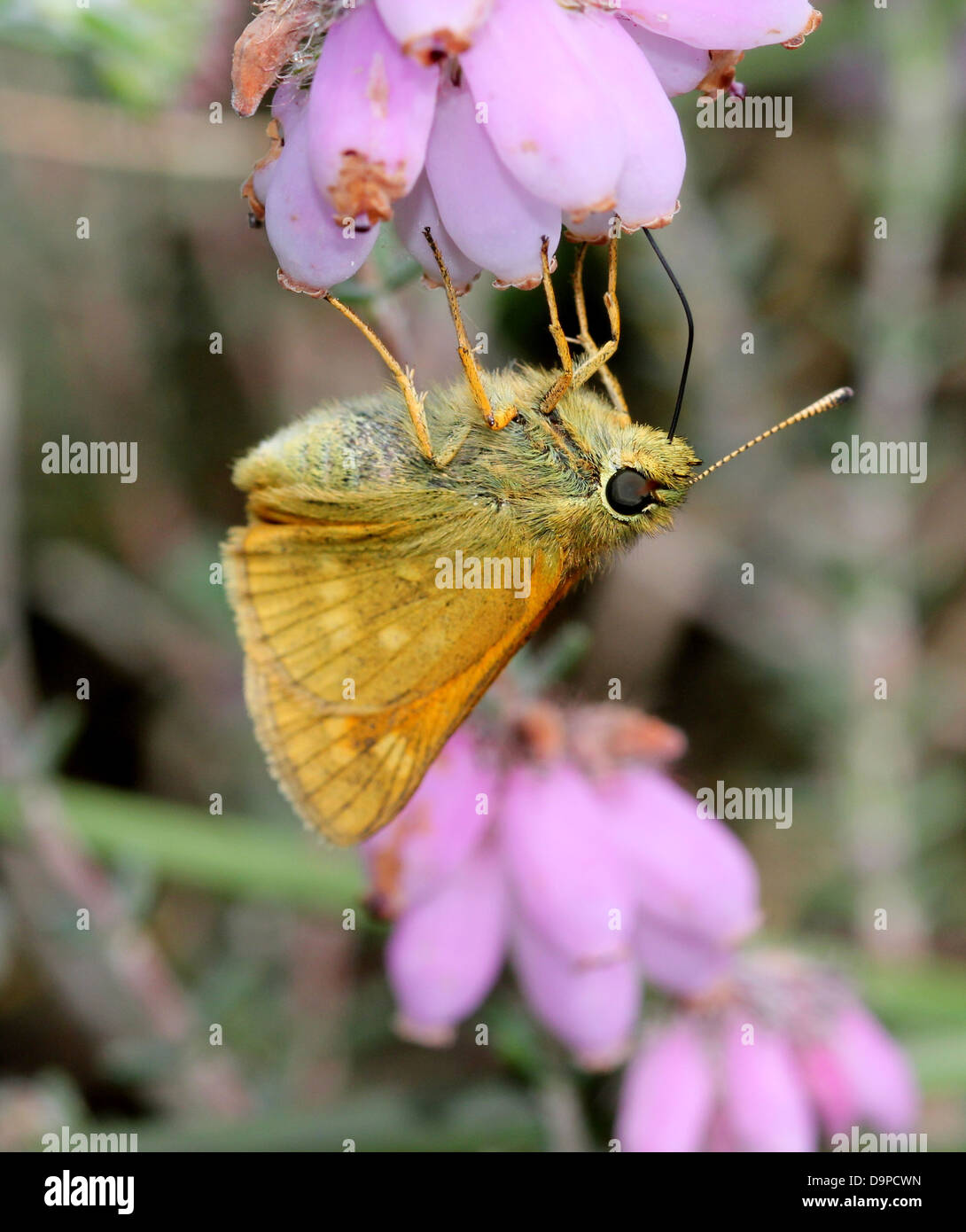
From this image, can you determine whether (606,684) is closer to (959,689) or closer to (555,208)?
(959,689)

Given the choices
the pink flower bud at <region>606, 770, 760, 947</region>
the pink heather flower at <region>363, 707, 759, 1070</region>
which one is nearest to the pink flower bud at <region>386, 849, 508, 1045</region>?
the pink heather flower at <region>363, 707, 759, 1070</region>

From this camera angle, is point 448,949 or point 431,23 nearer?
point 431,23

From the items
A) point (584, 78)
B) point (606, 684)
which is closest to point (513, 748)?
point (584, 78)

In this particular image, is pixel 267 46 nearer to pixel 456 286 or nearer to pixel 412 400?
pixel 456 286

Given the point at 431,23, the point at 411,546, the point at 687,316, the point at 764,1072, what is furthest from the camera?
the point at 764,1072
